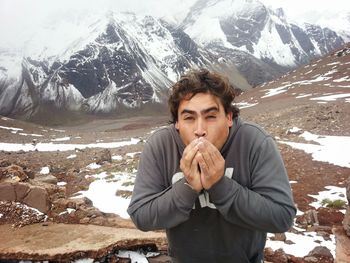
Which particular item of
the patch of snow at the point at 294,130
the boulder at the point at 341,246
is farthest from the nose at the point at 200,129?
the patch of snow at the point at 294,130

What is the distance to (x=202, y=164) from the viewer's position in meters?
2.93

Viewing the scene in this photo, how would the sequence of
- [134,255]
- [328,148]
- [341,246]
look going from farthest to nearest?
[328,148], [341,246], [134,255]

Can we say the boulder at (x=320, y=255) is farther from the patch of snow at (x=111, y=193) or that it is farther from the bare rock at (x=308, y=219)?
the patch of snow at (x=111, y=193)

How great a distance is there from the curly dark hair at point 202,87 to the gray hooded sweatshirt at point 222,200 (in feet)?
0.88

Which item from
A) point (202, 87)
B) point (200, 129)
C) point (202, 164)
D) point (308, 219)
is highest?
point (202, 87)

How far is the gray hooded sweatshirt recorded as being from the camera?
3.09 meters

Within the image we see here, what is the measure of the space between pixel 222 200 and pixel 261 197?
33 centimetres

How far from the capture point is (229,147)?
135 inches

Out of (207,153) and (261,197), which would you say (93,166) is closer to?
(261,197)

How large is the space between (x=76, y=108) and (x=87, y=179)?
549 ft

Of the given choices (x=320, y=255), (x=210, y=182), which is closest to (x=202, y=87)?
(x=210, y=182)

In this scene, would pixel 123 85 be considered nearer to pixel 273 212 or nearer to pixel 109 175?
pixel 109 175

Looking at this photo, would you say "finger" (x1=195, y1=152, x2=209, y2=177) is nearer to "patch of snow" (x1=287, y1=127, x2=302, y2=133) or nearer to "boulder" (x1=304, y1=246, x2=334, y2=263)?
"boulder" (x1=304, y1=246, x2=334, y2=263)

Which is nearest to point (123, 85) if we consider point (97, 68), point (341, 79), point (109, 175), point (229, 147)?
point (97, 68)
